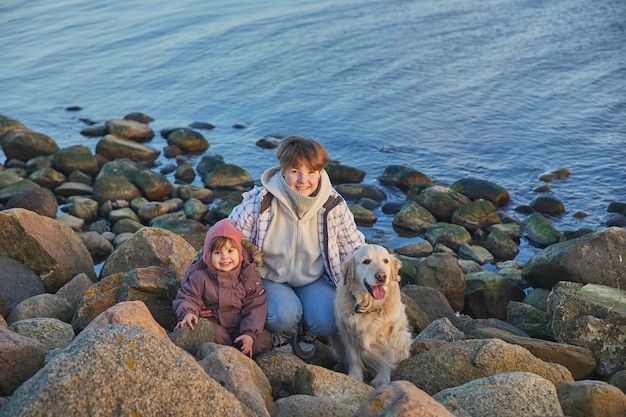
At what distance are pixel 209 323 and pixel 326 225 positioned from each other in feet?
4.28

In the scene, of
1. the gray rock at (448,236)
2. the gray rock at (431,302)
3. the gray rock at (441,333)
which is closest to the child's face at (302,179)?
the gray rock at (441,333)

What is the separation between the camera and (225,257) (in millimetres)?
5754

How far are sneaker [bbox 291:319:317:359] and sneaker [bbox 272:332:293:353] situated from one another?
0.04 m

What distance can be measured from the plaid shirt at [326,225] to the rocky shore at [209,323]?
2.71 feet

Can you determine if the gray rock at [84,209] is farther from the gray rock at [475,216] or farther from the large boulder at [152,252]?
the gray rock at [475,216]

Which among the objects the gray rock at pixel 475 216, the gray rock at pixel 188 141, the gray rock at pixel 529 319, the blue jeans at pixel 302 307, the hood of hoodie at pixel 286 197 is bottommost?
the gray rock at pixel 475 216

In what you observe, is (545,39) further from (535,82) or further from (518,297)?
(518,297)

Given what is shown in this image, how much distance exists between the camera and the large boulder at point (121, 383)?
11.9 feet

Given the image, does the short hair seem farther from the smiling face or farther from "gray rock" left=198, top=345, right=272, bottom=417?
"gray rock" left=198, top=345, right=272, bottom=417

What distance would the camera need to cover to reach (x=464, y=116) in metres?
17.6

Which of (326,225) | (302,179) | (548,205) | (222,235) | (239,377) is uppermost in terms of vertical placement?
(302,179)

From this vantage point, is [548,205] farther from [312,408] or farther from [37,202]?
[312,408]

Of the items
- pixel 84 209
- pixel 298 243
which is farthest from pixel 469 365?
pixel 84 209

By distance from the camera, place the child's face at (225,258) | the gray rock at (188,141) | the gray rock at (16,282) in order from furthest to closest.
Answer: the gray rock at (188,141), the gray rock at (16,282), the child's face at (225,258)
